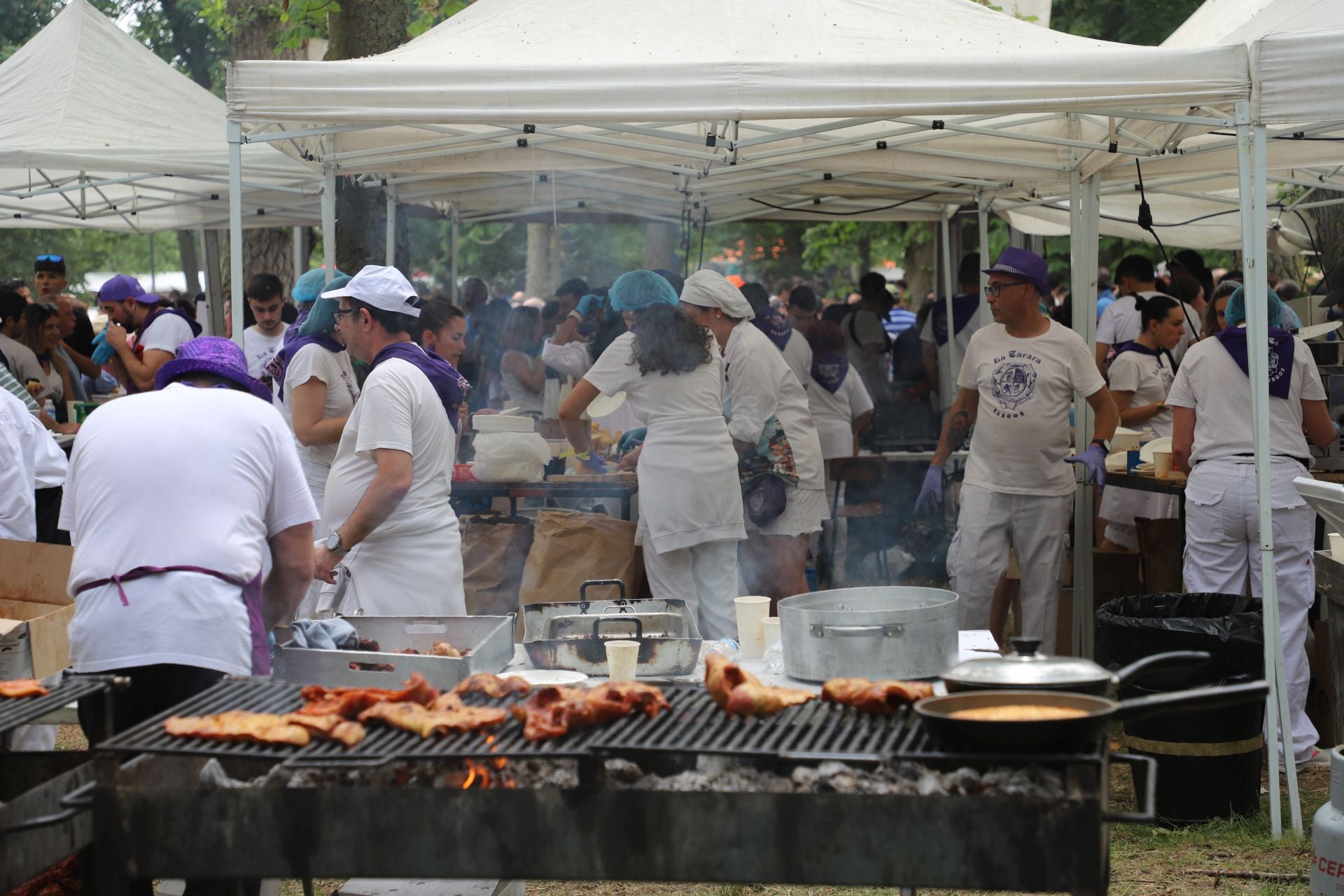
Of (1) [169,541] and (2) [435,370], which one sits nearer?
(1) [169,541]

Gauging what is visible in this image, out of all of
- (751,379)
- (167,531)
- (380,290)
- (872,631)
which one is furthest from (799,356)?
(167,531)

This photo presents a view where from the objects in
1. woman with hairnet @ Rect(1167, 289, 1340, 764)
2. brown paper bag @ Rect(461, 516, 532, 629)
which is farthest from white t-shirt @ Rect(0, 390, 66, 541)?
woman with hairnet @ Rect(1167, 289, 1340, 764)

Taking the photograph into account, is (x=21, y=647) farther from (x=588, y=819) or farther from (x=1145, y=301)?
(x=1145, y=301)

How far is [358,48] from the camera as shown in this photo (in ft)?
27.5

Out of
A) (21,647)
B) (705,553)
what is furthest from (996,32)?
(21,647)

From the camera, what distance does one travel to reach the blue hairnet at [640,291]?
6.14 meters

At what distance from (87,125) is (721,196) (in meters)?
4.29

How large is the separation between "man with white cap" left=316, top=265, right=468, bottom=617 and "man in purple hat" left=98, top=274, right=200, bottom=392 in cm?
536

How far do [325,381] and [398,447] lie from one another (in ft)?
4.55

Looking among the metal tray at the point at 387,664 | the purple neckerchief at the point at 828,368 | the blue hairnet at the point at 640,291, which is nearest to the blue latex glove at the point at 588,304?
the purple neckerchief at the point at 828,368

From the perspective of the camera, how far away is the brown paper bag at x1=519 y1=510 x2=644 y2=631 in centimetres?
666

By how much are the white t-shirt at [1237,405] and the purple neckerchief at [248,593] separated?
13.3 feet

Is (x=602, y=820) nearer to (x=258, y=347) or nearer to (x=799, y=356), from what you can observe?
(x=258, y=347)

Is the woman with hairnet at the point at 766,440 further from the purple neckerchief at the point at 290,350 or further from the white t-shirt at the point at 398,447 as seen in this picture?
the white t-shirt at the point at 398,447
